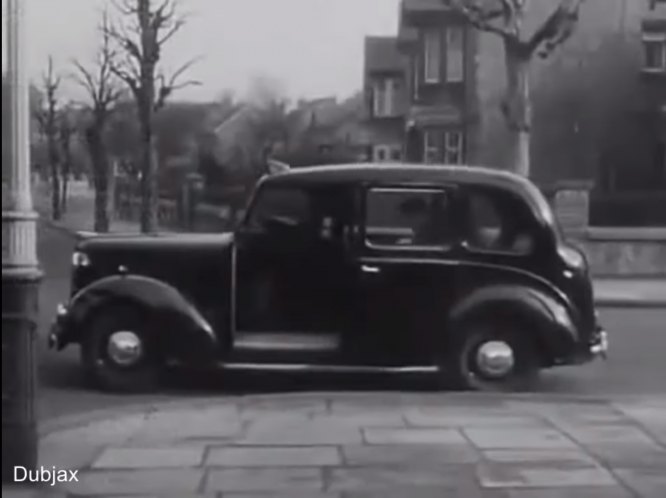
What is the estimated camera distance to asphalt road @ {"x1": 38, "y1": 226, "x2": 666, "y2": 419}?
24.4 feet

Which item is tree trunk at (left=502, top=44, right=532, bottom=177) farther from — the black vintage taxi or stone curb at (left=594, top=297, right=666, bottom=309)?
stone curb at (left=594, top=297, right=666, bottom=309)

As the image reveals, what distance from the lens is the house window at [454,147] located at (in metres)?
7.32

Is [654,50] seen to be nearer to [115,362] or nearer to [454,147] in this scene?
[454,147]

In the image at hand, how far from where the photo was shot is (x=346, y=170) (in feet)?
24.7

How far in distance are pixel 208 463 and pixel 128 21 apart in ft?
6.84

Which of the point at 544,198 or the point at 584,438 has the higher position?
the point at 544,198

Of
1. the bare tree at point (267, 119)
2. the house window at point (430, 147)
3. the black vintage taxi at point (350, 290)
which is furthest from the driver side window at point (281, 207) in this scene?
the house window at point (430, 147)

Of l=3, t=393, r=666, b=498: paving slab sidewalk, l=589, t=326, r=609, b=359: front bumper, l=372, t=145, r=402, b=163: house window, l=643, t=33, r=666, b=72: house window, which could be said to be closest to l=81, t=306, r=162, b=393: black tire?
l=3, t=393, r=666, b=498: paving slab sidewalk

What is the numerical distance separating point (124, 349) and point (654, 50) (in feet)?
9.57

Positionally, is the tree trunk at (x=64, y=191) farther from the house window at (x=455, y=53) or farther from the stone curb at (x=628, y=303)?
the stone curb at (x=628, y=303)

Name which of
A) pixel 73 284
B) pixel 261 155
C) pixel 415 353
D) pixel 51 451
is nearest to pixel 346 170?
pixel 261 155

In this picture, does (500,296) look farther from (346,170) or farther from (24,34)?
(24,34)

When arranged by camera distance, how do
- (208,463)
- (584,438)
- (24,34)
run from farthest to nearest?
(584,438), (208,463), (24,34)

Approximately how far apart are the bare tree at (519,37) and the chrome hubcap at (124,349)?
6.99ft
